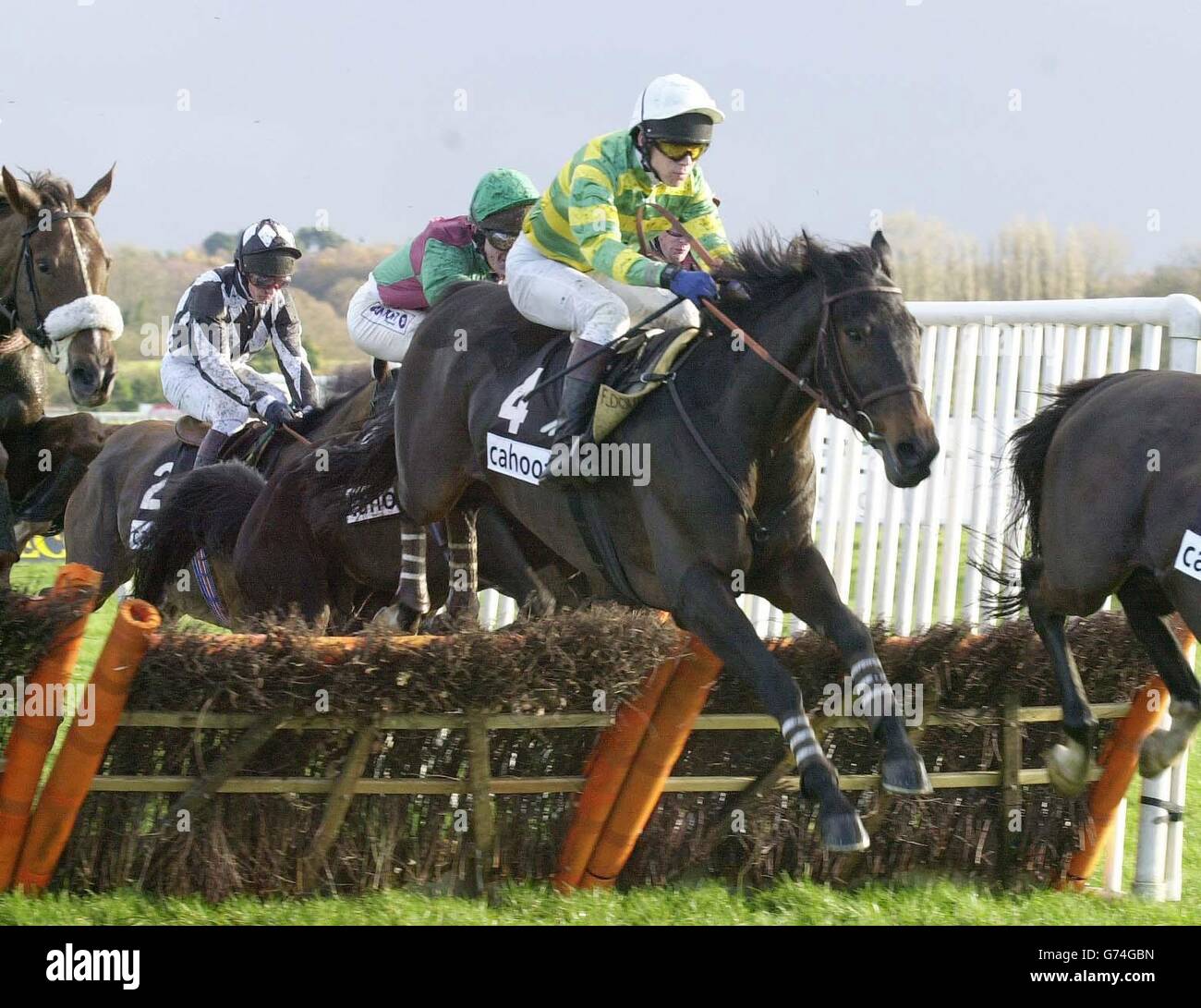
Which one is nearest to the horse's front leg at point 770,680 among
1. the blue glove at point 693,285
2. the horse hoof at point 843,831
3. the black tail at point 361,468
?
the horse hoof at point 843,831

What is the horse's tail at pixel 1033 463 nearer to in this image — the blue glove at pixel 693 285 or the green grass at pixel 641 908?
the green grass at pixel 641 908

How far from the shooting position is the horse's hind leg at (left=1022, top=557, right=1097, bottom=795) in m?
5.11

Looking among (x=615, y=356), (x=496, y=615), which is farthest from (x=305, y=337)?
(x=615, y=356)

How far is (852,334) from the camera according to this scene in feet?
14.6

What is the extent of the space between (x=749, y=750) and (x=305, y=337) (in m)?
30.6

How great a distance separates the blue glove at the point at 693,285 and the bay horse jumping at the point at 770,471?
0.17 m

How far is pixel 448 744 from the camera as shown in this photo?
4.64 metres

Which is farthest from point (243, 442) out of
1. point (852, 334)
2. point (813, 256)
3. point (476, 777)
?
point (852, 334)

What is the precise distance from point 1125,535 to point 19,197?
179 inches

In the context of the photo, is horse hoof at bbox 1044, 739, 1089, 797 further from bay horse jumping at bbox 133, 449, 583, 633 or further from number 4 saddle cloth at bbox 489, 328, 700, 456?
bay horse jumping at bbox 133, 449, 583, 633

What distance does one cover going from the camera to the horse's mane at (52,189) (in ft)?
21.5

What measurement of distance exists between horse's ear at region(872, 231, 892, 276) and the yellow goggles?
0.71 meters

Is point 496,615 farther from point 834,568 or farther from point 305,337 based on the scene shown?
point 305,337

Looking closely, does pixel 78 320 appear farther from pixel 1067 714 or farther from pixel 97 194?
pixel 1067 714
